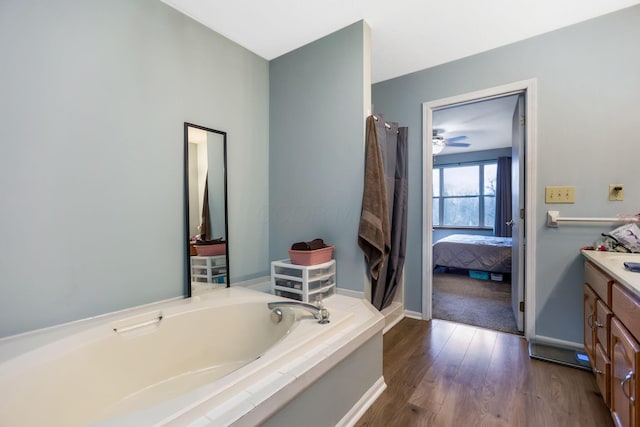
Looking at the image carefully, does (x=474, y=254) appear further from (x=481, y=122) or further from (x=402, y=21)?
(x=402, y=21)

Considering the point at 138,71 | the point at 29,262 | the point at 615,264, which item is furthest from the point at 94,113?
the point at 615,264

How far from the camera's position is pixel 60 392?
1103 millimetres

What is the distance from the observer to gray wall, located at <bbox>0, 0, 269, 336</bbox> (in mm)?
1244

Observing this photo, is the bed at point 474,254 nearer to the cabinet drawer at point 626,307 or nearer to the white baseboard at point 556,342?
the white baseboard at point 556,342

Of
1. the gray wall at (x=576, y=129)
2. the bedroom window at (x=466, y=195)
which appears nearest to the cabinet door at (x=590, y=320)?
the gray wall at (x=576, y=129)

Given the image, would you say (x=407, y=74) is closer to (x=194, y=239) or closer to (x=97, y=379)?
(x=194, y=239)

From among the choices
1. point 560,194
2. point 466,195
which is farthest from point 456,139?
point 560,194

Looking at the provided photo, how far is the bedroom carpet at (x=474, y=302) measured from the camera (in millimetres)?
2602

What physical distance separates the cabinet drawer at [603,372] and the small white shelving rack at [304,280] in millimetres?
1452

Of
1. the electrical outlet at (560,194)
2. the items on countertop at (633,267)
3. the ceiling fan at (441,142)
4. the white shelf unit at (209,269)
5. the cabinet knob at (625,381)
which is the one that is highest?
the ceiling fan at (441,142)

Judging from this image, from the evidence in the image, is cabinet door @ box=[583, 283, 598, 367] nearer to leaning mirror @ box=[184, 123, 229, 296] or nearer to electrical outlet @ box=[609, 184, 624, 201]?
electrical outlet @ box=[609, 184, 624, 201]

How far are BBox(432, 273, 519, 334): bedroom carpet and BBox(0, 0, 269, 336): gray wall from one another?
2.51 metres

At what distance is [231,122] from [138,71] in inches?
26.5

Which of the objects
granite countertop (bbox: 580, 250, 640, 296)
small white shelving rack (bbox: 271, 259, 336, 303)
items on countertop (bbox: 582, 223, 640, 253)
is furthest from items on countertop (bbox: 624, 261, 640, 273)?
small white shelving rack (bbox: 271, 259, 336, 303)
